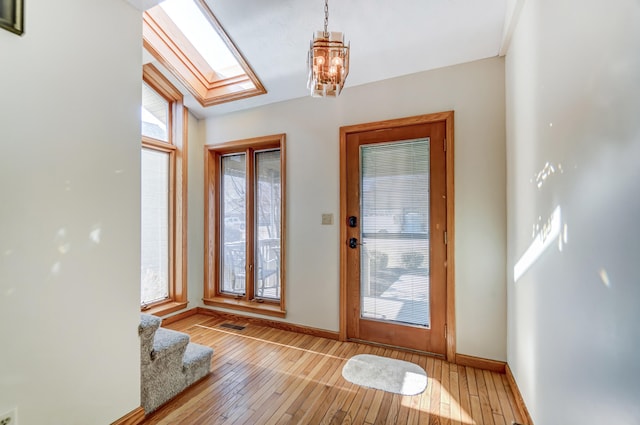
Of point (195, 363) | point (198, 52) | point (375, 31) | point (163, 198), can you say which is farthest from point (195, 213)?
point (375, 31)

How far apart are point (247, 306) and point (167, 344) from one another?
A: 1344mm

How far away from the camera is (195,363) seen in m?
1.99

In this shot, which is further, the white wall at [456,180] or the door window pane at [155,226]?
the door window pane at [155,226]

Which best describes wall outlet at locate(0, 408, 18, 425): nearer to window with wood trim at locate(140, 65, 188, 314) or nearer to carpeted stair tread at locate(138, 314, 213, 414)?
carpeted stair tread at locate(138, 314, 213, 414)

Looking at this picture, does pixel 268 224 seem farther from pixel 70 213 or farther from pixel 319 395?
pixel 70 213

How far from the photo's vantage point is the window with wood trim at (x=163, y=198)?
9.72ft

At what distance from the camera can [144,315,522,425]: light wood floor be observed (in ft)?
5.41

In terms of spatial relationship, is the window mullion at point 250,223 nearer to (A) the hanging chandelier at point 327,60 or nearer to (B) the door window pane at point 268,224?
(B) the door window pane at point 268,224

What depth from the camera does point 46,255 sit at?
1.27 metres

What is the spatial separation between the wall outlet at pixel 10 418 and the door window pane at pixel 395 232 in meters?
2.22

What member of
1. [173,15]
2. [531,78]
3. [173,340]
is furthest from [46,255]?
[531,78]

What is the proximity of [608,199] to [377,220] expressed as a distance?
1760mm

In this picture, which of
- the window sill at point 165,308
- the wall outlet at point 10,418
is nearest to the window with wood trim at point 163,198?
the window sill at point 165,308

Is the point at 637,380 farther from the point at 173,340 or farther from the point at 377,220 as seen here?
the point at 173,340
